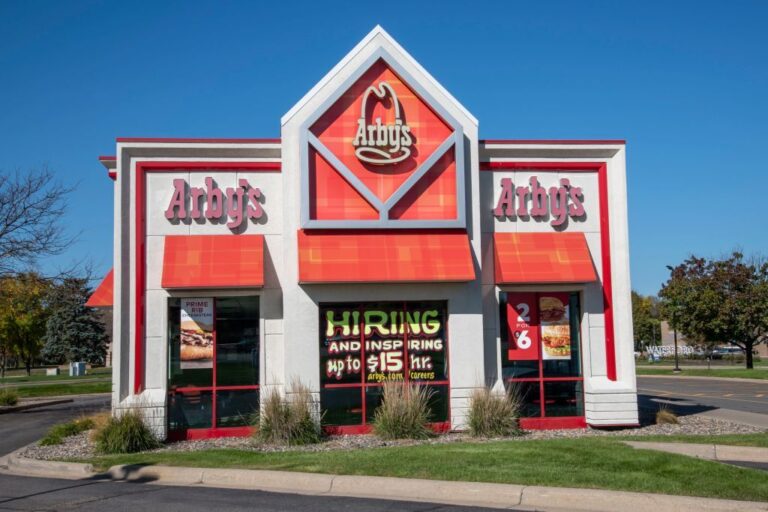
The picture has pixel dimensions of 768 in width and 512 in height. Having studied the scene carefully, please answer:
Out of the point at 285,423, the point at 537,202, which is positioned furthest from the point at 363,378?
the point at 537,202

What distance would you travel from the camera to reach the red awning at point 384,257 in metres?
16.1

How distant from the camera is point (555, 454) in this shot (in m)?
12.3

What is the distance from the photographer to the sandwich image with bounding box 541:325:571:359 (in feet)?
57.3

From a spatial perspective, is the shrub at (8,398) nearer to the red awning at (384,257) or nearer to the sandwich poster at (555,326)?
the red awning at (384,257)

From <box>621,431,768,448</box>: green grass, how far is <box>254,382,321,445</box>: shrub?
6239 mm

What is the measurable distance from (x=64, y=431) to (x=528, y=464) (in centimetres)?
1072

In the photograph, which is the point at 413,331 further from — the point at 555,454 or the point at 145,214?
the point at 145,214

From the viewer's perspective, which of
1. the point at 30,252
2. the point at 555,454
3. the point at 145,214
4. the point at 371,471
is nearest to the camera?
the point at 371,471

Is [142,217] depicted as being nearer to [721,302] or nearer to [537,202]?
[537,202]

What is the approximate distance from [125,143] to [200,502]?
371 inches

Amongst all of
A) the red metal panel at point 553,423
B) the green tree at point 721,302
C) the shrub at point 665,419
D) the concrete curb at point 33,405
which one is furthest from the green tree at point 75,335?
the shrub at point 665,419

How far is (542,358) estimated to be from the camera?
686 inches

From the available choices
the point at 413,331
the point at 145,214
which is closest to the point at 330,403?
the point at 413,331

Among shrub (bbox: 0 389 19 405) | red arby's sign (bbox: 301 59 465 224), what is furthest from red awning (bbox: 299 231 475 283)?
shrub (bbox: 0 389 19 405)
